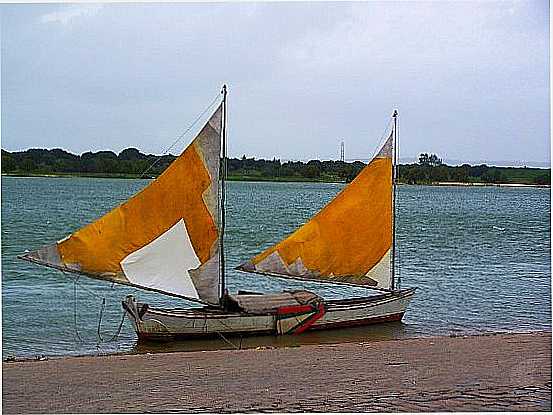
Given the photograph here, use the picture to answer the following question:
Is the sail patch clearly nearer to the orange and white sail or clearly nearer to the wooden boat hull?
the orange and white sail

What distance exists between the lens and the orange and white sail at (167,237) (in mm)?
7402

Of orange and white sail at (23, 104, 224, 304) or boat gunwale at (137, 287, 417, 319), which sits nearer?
orange and white sail at (23, 104, 224, 304)

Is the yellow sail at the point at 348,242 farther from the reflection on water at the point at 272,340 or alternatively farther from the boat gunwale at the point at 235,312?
the reflection on water at the point at 272,340

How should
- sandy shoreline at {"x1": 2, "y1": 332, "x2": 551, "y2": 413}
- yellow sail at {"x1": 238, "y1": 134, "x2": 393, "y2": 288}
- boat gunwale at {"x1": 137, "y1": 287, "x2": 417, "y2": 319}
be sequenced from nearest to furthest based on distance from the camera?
sandy shoreline at {"x1": 2, "y1": 332, "x2": 551, "y2": 413} → boat gunwale at {"x1": 137, "y1": 287, "x2": 417, "y2": 319} → yellow sail at {"x1": 238, "y1": 134, "x2": 393, "y2": 288}

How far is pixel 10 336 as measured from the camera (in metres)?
8.89

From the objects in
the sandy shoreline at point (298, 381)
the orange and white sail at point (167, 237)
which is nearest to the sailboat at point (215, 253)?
the orange and white sail at point (167, 237)

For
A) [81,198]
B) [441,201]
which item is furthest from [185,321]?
[441,201]

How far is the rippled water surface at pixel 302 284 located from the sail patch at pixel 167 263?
692 millimetres

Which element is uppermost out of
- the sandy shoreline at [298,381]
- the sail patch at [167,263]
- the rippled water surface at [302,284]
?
the sail patch at [167,263]

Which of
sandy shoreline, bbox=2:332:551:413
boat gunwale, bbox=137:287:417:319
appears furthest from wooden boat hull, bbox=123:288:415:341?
sandy shoreline, bbox=2:332:551:413

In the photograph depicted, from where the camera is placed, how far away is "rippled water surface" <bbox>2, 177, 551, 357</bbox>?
9.01 m

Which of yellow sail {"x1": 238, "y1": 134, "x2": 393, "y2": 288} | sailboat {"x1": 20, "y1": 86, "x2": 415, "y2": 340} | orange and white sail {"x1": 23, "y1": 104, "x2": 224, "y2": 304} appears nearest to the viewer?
orange and white sail {"x1": 23, "y1": 104, "x2": 224, "y2": 304}

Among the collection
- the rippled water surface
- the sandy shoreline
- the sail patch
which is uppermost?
the sail patch

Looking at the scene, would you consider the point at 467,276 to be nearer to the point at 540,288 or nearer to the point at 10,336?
the point at 540,288
